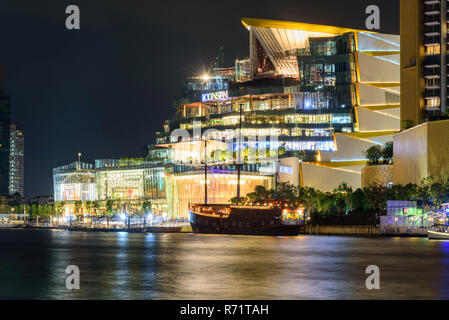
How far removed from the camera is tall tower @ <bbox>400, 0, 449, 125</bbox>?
123 m

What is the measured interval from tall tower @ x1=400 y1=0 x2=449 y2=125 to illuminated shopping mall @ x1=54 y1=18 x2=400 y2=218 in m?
15.9

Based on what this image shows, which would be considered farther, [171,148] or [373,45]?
[171,148]

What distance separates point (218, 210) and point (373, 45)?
52012 mm

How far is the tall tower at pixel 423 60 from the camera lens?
403ft

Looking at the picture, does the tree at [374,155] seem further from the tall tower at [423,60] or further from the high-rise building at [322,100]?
the tall tower at [423,60]

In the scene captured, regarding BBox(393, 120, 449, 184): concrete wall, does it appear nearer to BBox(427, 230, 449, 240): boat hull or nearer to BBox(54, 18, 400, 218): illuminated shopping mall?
BBox(427, 230, 449, 240): boat hull

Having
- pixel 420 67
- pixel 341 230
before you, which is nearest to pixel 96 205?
pixel 341 230

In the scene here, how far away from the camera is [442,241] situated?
286ft

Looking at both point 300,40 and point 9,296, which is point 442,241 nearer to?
point 9,296

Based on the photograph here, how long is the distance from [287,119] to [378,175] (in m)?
30.1

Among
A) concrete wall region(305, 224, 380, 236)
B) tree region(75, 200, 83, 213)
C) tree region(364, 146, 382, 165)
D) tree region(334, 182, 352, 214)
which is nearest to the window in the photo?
tree region(364, 146, 382, 165)

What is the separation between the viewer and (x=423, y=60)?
12481 centimetres
